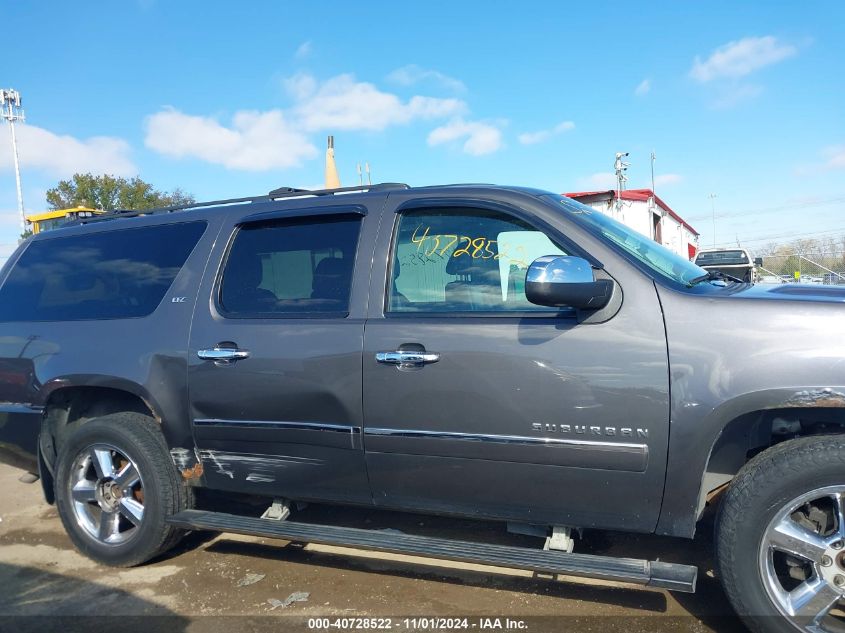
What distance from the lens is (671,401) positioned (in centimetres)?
259

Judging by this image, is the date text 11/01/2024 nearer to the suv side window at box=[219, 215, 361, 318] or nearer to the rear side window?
the suv side window at box=[219, 215, 361, 318]

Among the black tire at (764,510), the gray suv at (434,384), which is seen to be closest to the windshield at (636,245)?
the gray suv at (434,384)

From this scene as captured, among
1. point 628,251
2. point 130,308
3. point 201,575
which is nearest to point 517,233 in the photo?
point 628,251

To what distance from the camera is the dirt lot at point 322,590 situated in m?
3.06

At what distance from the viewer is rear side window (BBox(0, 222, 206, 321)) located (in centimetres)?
382

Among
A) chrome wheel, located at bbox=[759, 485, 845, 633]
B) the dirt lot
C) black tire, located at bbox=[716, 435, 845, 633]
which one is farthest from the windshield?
the dirt lot

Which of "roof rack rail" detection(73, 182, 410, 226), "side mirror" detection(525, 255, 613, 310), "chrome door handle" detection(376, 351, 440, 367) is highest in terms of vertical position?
"roof rack rail" detection(73, 182, 410, 226)

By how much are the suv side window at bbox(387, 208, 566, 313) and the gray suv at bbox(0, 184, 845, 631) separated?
1cm

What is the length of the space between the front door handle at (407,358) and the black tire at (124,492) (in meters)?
1.56

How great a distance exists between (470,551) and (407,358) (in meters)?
0.92

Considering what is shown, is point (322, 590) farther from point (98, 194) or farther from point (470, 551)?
point (98, 194)

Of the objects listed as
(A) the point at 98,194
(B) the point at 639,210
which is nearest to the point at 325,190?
(B) the point at 639,210

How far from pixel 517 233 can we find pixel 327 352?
1.10 m

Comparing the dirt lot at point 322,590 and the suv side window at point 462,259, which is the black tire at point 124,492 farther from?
the suv side window at point 462,259
